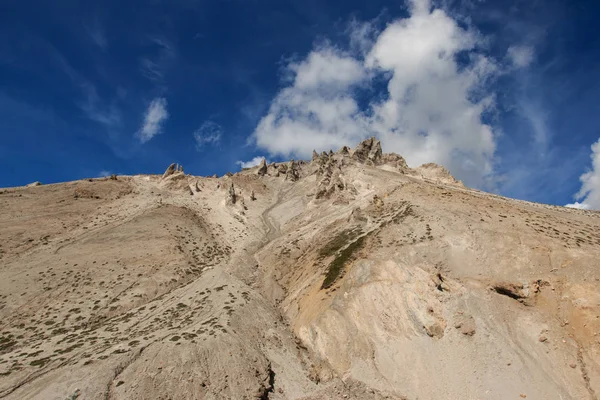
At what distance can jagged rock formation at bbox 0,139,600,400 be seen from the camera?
85.1 ft

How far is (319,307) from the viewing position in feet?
117

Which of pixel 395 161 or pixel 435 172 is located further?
pixel 435 172

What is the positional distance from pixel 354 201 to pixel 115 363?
52.6m

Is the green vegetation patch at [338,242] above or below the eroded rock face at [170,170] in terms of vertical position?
below

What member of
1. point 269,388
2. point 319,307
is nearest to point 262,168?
point 319,307

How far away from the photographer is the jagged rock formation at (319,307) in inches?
1021

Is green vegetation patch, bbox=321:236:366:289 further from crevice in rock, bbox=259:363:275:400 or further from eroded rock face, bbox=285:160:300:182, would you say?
eroded rock face, bbox=285:160:300:182

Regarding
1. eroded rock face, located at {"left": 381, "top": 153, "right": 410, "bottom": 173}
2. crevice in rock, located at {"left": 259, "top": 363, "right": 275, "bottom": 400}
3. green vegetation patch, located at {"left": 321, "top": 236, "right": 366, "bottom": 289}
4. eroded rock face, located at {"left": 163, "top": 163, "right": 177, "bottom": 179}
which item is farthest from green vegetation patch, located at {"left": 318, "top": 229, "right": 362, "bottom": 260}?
eroded rock face, located at {"left": 381, "top": 153, "right": 410, "bottom": 173}

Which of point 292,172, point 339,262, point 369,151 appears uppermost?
point 292,172

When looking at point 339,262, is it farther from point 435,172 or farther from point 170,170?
point 435,172

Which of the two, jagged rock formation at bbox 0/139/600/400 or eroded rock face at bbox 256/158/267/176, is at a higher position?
eroded rock face at bbox 256/158/267/176

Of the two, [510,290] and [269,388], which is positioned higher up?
[510,290]

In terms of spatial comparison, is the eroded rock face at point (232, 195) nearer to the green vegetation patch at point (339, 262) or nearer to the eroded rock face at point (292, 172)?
the eroded rock face at point (292, 172)

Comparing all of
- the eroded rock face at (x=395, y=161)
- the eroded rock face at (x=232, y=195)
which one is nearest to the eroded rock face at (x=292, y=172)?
the eroded rock face at (x=395, y=161)
